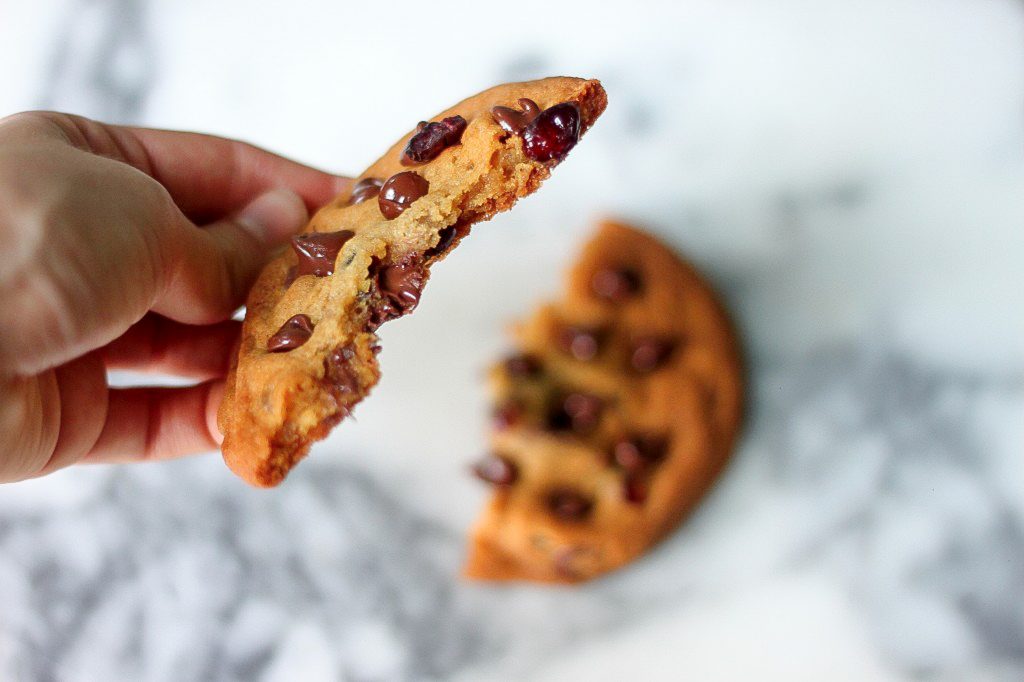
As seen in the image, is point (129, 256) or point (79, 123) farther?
point (79, 123)

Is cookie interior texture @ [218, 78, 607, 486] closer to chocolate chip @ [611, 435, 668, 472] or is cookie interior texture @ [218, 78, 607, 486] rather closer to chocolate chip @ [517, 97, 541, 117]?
chocolate chip @ [517, 97, 541, 117]

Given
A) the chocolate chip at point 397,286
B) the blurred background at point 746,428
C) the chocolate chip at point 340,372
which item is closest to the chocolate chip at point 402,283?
the chocolate chip at point 397,286

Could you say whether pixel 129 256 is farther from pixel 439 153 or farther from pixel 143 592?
pixel 143 592

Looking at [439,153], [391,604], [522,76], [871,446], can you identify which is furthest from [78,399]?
[871,446]

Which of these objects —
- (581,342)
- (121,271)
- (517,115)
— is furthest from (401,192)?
(581,342)

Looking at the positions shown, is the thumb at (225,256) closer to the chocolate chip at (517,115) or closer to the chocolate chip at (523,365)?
the chocolate chip at (517,115)

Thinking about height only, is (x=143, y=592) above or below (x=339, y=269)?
below

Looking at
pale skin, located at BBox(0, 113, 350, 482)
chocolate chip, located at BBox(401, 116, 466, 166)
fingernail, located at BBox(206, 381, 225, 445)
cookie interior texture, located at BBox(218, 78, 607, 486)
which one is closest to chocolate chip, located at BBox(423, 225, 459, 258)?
cookie interior texture, located at BBox(218, 78, 607, 486)
